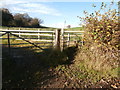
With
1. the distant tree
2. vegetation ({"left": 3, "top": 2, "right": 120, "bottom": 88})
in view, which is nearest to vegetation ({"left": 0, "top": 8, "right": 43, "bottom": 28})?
the distant tree

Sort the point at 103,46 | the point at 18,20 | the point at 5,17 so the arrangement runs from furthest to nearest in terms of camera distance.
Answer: the point at 18,20 → the point at 5,17 → the point at 103,46

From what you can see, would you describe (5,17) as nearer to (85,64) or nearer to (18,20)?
(18,20)

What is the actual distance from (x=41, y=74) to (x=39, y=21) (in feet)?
55.3

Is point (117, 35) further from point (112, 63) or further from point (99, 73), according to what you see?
point (99, 73)

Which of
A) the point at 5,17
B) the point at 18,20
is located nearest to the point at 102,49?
the point at 5,17

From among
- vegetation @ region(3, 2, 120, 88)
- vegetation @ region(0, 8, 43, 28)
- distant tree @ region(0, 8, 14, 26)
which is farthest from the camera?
vegetation @ region(0, 8, 43, 28)

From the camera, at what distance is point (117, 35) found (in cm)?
430

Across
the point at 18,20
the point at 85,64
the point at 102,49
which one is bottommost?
the point at 85,64

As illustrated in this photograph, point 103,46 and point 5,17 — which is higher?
point 5,17

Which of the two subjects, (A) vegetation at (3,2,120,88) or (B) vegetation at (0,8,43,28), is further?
(B) vegetation at (0,8,43,28)

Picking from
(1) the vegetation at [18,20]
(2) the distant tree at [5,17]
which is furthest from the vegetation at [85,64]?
(1) the vegetation at [18,20]

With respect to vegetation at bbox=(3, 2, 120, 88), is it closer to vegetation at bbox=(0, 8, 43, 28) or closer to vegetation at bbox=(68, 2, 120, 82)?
vegetation at bbox=(68, 2, 120, 82)

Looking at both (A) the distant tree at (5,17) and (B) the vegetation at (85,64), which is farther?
(A) the distant tree at (5,17)

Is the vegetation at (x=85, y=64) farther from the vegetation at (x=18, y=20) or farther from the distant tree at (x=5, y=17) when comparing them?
the vegetation at (x=18, y=20)
